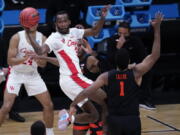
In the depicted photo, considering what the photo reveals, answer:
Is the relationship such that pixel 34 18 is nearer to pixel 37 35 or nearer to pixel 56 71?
pixel 37 35

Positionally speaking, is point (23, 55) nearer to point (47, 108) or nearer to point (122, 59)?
point (47, 108)

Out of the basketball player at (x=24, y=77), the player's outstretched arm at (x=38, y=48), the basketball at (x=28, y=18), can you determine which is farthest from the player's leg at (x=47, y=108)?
the basketball at (x=28, y=18)

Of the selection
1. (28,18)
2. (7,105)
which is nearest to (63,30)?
(28,18)

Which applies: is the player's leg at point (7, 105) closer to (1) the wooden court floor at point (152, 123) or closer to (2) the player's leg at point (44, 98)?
(2) the player's leg at point (44, 98)

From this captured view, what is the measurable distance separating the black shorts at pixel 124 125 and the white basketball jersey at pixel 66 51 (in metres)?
1.57

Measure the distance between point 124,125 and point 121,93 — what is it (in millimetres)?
363

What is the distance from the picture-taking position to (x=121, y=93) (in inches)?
237

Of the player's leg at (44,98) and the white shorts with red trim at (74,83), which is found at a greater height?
the white shorts with red trim at (74,83)

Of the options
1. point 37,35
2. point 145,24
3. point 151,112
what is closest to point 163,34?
point 145,24

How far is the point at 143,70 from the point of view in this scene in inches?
243

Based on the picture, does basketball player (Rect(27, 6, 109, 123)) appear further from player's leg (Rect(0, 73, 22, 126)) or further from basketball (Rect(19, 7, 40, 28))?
player's leg (Rect(0, 73, 22, 126))

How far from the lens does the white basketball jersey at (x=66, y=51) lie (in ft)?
24.3

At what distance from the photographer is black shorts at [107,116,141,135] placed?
5.88 meters

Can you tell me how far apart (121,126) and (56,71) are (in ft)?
17.6
